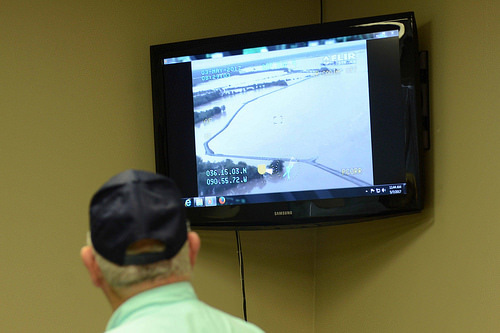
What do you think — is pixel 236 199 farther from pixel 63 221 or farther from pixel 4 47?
pixel 4 47

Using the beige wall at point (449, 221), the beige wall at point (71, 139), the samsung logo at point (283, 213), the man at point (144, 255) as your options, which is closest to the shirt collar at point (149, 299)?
the man at point (144, 255)

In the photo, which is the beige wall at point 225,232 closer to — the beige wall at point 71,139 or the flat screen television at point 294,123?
the beige wall at point 71,139

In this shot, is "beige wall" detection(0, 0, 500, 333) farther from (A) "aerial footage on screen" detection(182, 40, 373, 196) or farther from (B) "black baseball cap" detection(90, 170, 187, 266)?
(B) "black baseball cap" detection(90, 170, 187, 266)

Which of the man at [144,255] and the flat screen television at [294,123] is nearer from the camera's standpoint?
the man at [144,255]

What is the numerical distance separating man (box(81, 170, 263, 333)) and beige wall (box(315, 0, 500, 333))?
1.37 metres

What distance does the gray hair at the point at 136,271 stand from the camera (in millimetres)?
1426

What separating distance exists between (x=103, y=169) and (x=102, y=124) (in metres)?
0.19

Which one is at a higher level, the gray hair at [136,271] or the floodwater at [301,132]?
the floodwater at [301,132]

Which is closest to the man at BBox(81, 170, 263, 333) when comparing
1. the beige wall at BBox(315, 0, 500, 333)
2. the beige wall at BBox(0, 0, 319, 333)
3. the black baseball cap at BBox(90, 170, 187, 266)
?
the black baseball cap at BBox(90, 170, 187, 266)

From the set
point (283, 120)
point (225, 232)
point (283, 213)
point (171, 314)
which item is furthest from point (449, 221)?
point (171, 314)

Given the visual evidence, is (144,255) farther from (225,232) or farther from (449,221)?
(225,232)

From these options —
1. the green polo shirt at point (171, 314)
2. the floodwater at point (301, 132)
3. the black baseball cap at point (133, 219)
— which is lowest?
the green polo shirt at point (171, 314)

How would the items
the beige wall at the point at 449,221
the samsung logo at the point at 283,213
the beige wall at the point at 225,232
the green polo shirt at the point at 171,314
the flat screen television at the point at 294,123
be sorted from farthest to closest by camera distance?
the samsung logo at the point at 283,213, the flat screen television at the point at 294,123, the beige wall at the point at 225,232, the beige wall at the point at 449,221, the green polo shirt at the point at 171,314

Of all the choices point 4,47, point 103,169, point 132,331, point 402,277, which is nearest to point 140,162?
point 103,169
